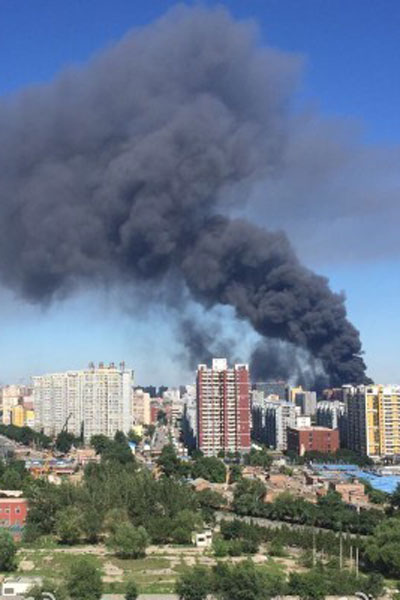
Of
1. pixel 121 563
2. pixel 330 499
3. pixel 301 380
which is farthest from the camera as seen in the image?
pixel 301 380

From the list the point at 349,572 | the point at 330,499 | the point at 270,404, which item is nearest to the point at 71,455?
the point at 270,404

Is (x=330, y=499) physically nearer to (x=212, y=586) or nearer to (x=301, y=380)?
(x=212, y=586)

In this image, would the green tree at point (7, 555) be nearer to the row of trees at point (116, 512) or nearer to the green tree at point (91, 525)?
the row of trees at point (116, 512)

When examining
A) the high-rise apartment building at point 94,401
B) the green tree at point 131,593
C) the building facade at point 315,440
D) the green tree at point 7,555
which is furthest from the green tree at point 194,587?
the high-rise apartment building at point 94,401

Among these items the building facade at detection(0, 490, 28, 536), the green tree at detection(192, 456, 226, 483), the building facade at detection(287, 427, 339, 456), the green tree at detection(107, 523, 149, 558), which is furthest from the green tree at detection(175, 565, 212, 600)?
the building facade at detection(287, 427, 339, 456)

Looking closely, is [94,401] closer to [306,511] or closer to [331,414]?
[331,414]

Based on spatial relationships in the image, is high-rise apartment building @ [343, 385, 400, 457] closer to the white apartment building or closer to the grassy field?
the grassy field
